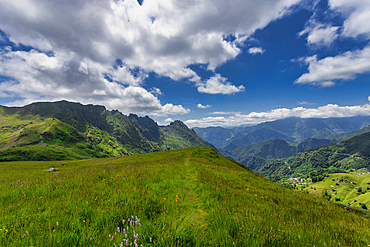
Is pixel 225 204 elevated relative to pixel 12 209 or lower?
lower

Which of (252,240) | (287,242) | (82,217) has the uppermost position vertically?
(82,217)

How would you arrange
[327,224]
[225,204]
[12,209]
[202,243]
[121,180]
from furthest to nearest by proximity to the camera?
1. [121,180]
2. [225,204]
3. [327,224]
4. [12,209]
5. [202,243]

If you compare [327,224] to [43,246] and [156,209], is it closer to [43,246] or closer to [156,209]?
[156,209]

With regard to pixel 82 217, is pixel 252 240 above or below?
below

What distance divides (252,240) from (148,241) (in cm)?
243

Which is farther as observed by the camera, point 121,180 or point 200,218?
point 121,180

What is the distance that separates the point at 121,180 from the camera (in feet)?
25.5

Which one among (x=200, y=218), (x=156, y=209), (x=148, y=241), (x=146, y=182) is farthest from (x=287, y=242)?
(x=146, y=182)

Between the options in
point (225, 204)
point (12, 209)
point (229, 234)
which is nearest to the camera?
point (229, 234)

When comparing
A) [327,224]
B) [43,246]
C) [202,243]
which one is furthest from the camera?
[327,224]

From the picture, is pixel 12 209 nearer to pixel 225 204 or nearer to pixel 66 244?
pixel 66 244

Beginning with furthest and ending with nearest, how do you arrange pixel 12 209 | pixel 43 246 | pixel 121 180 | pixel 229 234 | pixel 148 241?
pixel 121 180 < pixel 12 209 < pixel 229 234 < pixel 148 241 < pixel 43 246

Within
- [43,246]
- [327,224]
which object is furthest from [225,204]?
[43,246]

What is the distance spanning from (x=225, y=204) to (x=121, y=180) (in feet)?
18.3
